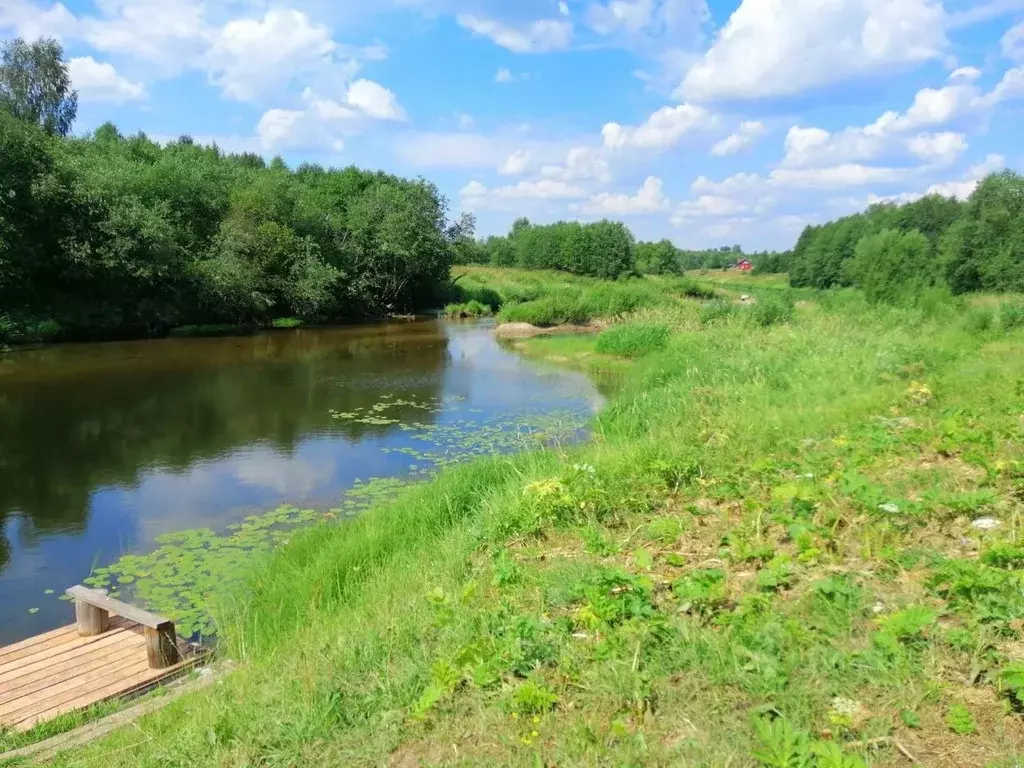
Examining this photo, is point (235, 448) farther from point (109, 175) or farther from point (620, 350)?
point (109, 175)

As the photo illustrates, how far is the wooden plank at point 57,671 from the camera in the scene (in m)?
5.67

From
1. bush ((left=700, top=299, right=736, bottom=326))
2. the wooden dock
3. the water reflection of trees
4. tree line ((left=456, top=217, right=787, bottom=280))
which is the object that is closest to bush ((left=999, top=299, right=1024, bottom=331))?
bush ((left=700, top=299, right=736, bottom=326))

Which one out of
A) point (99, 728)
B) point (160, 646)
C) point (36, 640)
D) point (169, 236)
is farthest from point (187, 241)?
point (99, 728)

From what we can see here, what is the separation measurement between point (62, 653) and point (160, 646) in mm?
1061

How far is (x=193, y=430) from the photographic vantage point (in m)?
16.2

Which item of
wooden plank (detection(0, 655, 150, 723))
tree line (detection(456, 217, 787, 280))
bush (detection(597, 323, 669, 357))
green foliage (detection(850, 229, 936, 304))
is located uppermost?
tree line (detection(456, 217, 787, 280))

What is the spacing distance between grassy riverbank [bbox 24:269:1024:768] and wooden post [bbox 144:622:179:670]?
46cm

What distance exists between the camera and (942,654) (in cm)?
334

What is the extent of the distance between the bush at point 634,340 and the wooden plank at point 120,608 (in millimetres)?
20444

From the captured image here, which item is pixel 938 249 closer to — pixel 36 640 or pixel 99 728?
pixel 36 640

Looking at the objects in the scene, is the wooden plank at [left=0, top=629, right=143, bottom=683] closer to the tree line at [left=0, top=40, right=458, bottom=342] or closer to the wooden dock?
the wooden dock

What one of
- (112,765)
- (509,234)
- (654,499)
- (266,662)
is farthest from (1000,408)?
(509,234)

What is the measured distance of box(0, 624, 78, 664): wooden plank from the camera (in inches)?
250

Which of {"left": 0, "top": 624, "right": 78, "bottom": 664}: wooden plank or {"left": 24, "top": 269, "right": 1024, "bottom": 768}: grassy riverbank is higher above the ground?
{"left": 24, "top": 269, "right": 1024, "bottom": 768}: grassy riverbank
